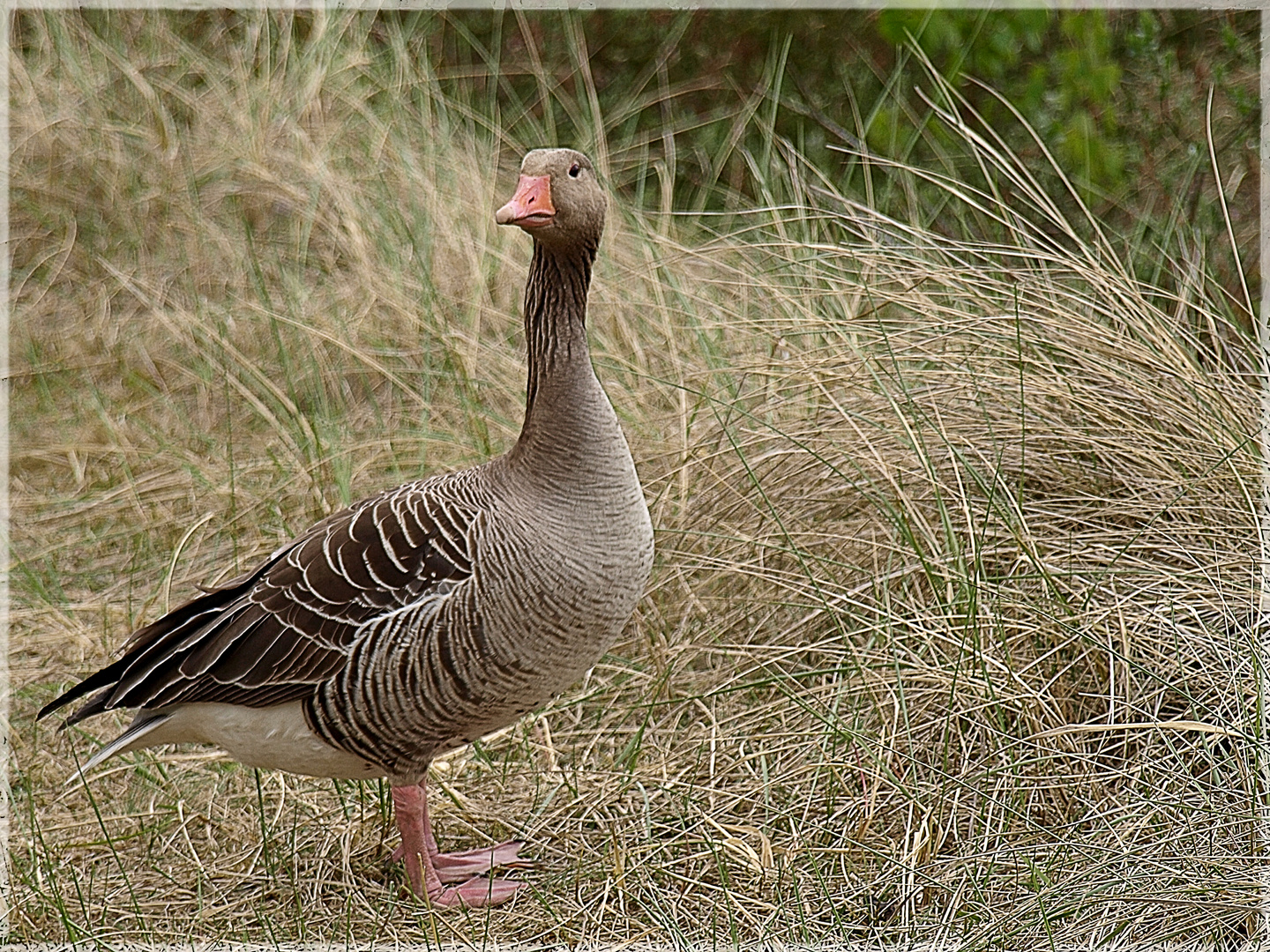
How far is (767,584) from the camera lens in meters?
3.81

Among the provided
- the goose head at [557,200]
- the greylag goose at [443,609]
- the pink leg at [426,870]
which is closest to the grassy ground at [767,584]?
the pink leg at [426,870]

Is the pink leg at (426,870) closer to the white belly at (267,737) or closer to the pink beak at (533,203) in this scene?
the white belly at (267,737)

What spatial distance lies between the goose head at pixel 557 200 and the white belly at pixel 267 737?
1133 mm

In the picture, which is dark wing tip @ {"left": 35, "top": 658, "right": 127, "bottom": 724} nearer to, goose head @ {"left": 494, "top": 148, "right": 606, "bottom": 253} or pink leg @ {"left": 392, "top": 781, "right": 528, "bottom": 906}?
pink leg @ {"left": 392, "top": 781, "right": 528, "bottom": 906}

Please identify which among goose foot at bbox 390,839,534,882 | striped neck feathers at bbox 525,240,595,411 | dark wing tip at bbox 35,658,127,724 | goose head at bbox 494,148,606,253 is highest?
goose head at bbox 494,148,606,253

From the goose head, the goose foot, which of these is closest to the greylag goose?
the goose head

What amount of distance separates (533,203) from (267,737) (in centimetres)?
127

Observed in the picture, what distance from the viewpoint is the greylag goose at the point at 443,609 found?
9.30 ft

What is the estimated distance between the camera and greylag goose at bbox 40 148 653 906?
2.83 m

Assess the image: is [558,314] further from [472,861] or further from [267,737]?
[472,861]

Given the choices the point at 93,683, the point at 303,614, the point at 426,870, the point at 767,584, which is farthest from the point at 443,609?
the point at 767,584

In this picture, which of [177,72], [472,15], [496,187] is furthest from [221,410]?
[472,15]

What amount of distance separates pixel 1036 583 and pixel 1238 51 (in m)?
2.69

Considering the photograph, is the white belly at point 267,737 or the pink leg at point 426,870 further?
the pink leg at point 426,870
